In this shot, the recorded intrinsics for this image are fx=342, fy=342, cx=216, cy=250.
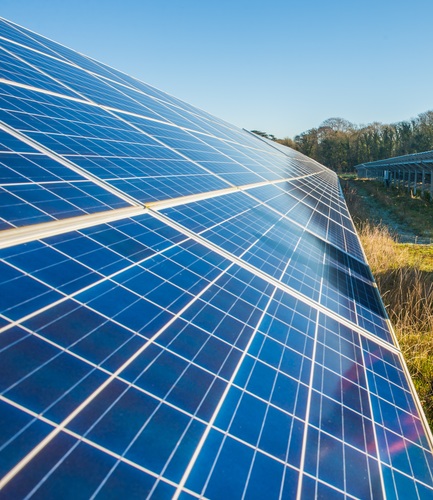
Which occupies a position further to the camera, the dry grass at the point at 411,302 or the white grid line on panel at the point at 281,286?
the dry grass at the point at 411,302

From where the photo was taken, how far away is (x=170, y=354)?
2.96 m

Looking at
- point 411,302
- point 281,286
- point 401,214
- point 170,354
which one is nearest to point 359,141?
point 401,214

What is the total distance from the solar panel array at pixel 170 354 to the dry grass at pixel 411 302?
6.20 ft

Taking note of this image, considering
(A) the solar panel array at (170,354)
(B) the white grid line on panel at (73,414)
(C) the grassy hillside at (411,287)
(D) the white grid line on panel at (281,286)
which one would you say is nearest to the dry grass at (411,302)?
(C) the grassy hillside at (411,287)

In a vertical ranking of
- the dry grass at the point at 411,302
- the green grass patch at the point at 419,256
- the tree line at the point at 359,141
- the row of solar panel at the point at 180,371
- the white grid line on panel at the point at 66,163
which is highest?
the tree line at the point at 359,141

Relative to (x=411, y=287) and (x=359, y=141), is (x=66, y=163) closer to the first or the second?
(x=411, y=287)

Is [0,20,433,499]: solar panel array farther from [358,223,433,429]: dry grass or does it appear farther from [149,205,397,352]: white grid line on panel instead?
[358,223,433,429]: dry grass

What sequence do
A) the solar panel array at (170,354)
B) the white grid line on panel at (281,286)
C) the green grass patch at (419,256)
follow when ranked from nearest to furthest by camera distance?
the solar panel array at (170,354)
the white grid line on panel at (281,286)
the green grass patch at (419,256)

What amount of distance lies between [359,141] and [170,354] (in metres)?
111

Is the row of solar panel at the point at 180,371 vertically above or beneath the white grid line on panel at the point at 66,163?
beneath

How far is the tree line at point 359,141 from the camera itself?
285ft

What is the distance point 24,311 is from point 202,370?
1.51 m

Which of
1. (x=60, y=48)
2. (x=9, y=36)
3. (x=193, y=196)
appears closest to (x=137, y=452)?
(x=193, y=196)

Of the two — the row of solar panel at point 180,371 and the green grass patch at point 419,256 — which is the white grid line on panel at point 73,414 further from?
the green grass patch at point 419,256
